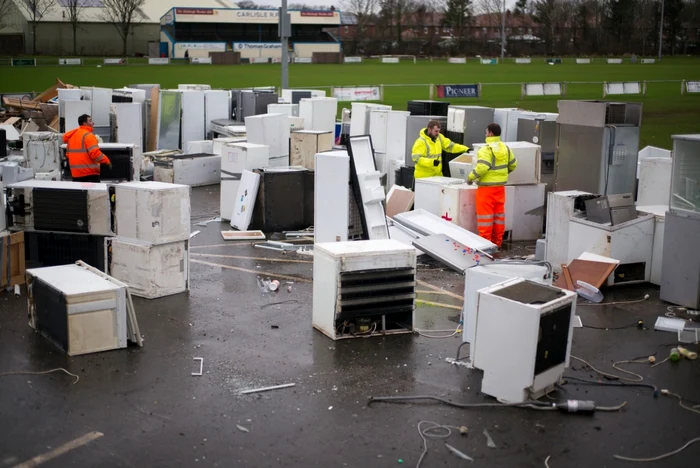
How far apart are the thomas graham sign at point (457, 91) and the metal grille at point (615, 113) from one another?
28132 millimetres

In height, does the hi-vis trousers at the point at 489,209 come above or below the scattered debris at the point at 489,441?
above

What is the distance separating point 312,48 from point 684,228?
92.9m

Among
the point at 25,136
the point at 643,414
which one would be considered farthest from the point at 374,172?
the point at 25,136

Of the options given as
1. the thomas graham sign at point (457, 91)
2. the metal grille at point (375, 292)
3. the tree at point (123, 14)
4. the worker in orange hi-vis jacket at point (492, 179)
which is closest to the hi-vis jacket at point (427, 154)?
the worker in orange hi-vis jacket at point (492, 179)

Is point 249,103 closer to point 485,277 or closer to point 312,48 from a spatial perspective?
point 485,277

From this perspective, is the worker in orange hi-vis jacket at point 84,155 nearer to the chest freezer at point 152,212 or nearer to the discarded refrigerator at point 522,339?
the chest freezer at point 152,212

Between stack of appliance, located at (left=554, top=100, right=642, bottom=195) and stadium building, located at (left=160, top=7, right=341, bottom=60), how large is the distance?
8189cm

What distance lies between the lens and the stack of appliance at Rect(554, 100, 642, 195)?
13.7 metres

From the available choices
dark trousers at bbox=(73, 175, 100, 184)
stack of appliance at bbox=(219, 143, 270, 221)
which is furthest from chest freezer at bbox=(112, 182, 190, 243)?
stack of appliance at bbox=(219, 143, 270, 221)

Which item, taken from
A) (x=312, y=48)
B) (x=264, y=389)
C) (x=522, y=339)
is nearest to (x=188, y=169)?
(x=264, y=389)

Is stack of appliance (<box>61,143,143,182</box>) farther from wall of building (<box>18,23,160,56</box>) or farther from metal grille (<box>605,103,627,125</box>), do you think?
wall of building (<box>18,23,160,56</box>)

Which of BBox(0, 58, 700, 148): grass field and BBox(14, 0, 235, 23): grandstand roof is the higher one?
BBox(14, 0, 235, 23): grandstand roof

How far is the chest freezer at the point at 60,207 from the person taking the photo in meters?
11.1

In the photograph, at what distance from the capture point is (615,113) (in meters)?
13.7
